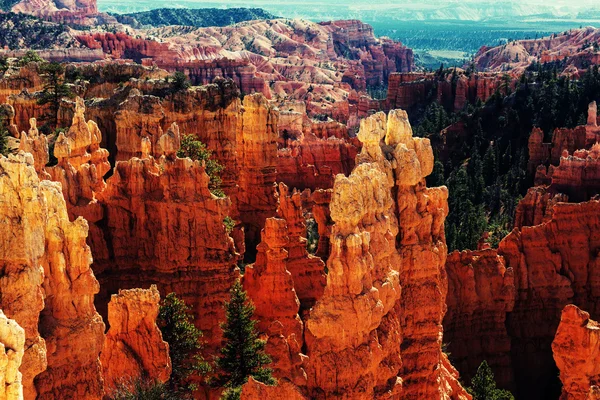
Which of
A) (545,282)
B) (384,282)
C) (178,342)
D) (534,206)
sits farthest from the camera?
(534,206)

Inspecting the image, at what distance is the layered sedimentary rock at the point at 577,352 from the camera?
96.7 feet

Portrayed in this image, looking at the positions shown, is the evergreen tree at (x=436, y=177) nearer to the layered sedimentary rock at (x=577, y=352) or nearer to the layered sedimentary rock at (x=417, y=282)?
the layered sedimentary rock at (x=577, y=352)

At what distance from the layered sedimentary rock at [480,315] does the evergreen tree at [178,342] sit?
45.3 feet

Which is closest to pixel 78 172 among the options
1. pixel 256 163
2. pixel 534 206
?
pixel 256 163

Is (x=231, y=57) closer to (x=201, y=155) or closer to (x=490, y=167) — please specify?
(x=490, y=167)

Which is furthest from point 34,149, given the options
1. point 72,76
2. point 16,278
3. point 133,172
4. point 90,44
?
point 90,44

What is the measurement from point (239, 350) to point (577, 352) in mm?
10454

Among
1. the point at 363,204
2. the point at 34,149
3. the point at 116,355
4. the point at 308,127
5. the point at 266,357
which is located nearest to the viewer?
the point at 363,204

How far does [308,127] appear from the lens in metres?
94.5

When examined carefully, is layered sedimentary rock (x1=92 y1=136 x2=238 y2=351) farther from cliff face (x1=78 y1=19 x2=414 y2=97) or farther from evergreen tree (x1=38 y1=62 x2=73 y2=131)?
cliff face (x1=78 y1=19 x2=414 y2=97)

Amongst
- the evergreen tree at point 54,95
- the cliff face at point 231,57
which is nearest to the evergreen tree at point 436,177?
the evergreen tree at point 54,95

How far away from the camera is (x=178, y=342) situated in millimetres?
27016

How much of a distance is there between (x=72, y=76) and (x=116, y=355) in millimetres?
32212

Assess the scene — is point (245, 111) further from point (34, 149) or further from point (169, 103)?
point (34, 149)
